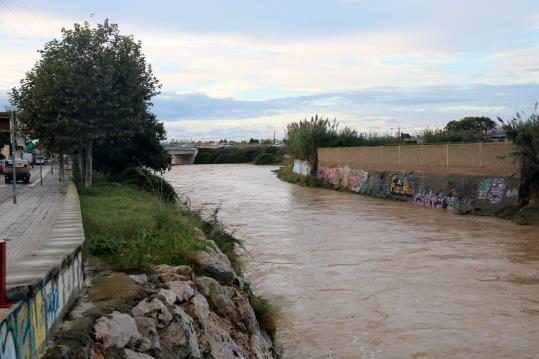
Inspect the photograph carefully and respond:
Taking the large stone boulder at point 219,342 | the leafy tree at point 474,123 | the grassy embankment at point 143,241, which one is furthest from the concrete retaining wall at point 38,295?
→ the leafy tree at point 474,123

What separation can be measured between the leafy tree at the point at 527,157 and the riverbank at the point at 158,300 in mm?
18379

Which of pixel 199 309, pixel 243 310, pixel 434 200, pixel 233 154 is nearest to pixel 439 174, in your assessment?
pixel 434 200

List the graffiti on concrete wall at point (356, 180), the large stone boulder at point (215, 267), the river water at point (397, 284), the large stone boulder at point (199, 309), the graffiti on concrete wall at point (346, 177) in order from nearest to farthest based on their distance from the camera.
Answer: the large stone boulder at point (199, 309), the river water at point (397, 284), the large stone boulder at point (215, 267), the graffiti on concrete wall at point (356, 180), the graffiti on concrete wall at point (346, 177)

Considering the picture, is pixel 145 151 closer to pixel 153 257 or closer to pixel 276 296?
pixel 276 296

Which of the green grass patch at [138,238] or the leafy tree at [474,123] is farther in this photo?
the leafy tree at [474,123]

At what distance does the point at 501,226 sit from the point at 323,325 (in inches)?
621

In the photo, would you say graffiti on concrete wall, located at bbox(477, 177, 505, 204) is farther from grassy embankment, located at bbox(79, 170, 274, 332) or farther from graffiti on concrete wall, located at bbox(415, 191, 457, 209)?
grassy embankment, located at bbox(79, 170, 274, 332)

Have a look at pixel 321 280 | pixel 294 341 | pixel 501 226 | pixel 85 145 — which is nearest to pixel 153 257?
pixel 294 341

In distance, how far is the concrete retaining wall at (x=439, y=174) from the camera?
91.1ft

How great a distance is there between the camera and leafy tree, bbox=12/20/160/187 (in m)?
23.6

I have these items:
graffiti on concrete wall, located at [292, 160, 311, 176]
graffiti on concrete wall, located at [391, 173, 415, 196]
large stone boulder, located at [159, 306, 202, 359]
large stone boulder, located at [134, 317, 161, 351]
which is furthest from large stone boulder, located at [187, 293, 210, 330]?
Answer: graffiti on concrete wall, located at [292, 160, 311, 176]

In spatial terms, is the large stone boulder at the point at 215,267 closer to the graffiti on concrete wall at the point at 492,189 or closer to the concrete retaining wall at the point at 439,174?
the concrete retaining wall at the point at 439,174

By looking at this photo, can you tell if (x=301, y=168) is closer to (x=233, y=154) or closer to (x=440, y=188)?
(x=440, y=188)

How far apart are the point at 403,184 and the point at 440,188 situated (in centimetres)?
450
